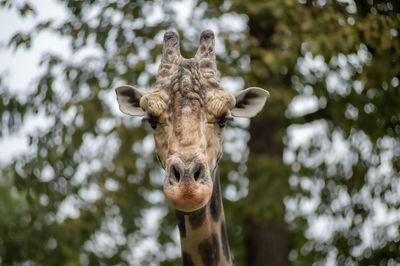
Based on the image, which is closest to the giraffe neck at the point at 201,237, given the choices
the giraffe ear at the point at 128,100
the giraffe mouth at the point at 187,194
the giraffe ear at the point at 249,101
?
the giraffe mouth at the point at 187,194

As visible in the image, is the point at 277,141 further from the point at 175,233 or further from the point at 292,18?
the point at 175,233

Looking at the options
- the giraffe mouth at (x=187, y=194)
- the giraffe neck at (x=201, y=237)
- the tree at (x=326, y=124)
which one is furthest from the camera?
the tree at (x=326, y=124)

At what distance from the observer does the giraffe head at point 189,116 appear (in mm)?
3271

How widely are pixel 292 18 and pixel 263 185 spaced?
2.31 m

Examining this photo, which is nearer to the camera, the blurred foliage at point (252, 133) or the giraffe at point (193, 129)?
the giraffe at point (193, 129)

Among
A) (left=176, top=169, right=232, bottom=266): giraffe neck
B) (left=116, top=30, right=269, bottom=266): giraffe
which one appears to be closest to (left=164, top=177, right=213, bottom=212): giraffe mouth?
(left=116, top=30, right=269, bottom=266): giraffe

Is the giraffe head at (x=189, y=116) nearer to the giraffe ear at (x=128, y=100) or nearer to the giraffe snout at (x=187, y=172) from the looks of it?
the giraffe snout at (x=187, y=172)

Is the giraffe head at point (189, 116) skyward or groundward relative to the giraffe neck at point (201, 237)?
skyward

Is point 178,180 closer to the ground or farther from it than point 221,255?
farther from it

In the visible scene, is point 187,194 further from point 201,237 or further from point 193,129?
point 201,237

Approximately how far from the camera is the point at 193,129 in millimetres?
3527

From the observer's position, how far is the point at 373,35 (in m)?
6.05

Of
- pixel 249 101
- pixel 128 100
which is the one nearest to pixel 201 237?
pixel 249 101

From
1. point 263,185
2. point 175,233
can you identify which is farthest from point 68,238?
point 263,185
